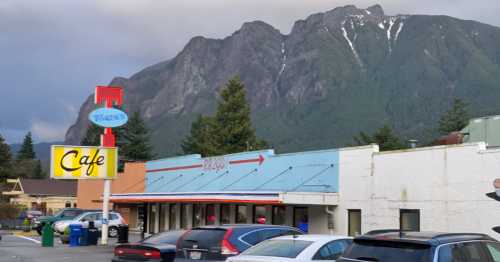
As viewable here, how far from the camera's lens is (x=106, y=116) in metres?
36.2

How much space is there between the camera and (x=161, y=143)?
200 m

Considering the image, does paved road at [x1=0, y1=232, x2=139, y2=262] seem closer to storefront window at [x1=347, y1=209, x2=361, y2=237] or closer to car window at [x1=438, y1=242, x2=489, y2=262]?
storefront window at [x1=347, y1=209, x2=361, y2=237]

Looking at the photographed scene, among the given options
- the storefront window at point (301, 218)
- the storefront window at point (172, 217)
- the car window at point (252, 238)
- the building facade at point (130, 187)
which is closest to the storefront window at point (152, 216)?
the storefront window at point (172, 217)

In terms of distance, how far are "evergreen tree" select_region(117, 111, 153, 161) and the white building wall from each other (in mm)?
80901

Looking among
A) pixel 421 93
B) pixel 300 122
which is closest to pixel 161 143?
pixel 300 122

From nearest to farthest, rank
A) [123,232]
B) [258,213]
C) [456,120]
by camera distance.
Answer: [123,232], [258,213], [456,120]

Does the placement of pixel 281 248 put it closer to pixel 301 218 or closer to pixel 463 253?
Answer: pixel 463 253

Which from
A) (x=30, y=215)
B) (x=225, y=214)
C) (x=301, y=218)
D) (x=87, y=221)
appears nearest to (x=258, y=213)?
(x=301, y=218)

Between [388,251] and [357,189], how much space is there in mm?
18090

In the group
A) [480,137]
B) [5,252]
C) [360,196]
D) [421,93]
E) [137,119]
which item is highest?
[421,93]

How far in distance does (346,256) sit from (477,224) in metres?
13.6

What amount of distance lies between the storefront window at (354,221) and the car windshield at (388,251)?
1783 centimetres

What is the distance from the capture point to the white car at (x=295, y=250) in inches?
479

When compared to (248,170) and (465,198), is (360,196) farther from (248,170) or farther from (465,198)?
(248,170)
